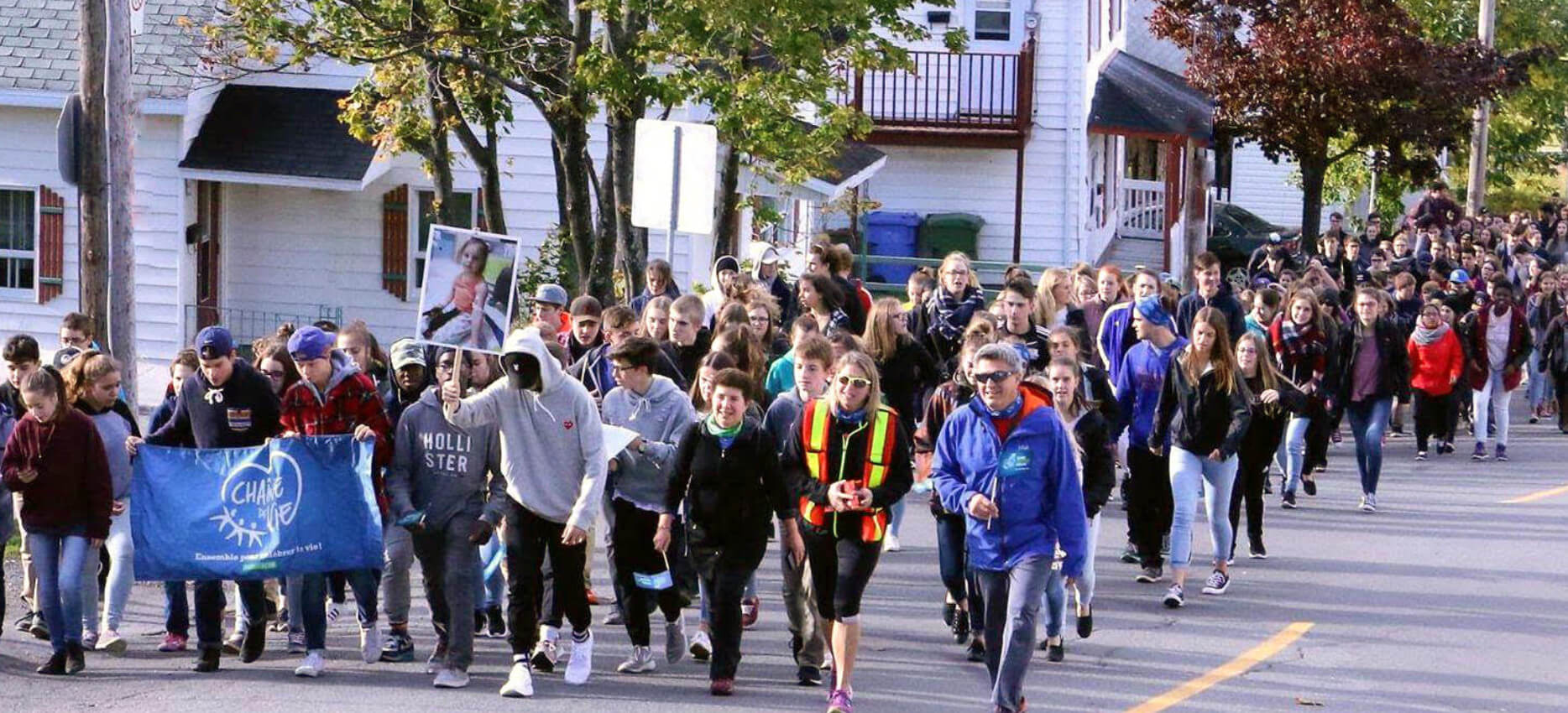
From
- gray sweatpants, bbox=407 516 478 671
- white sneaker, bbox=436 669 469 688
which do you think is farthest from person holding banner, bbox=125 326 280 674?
white sneaker, bbox=436 669 469 688

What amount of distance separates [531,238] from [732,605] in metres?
15.5

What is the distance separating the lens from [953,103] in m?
33.0

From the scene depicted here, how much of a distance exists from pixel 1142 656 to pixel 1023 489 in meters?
2.46

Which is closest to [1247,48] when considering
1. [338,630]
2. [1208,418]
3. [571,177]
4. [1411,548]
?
[571,177]

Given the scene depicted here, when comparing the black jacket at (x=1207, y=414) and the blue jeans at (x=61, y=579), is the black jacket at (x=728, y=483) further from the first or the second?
the black jacket at (x=1207, y=414)

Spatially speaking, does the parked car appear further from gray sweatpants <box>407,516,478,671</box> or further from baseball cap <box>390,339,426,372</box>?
gray sweatpants <box>407,516,478,671</box>

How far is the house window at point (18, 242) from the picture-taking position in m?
24.3

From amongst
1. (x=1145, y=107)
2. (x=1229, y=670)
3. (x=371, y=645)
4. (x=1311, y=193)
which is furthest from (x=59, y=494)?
(x=1311, y=193)

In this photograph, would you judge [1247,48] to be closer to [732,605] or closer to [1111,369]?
[1111,369]

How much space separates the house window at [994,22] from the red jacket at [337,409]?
82.4 ft

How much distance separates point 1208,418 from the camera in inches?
478

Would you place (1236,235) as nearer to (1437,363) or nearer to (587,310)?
(1437,363)

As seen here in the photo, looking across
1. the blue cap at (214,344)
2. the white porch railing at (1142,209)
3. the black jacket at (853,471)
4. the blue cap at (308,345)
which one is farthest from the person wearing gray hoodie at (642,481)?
the white porch railing at (1142,209)

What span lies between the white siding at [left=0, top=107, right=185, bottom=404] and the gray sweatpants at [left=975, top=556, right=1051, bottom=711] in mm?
16491
